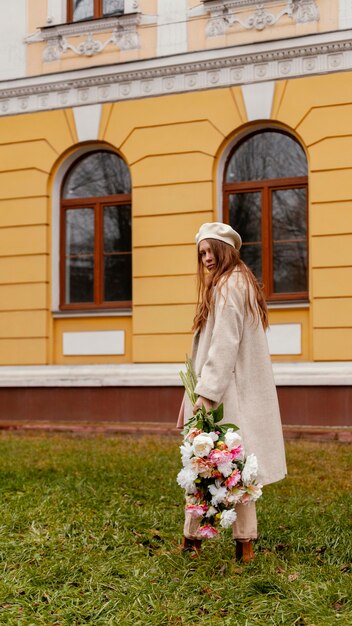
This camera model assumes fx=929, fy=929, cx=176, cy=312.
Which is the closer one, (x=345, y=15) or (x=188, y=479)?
(x=188, y=479)

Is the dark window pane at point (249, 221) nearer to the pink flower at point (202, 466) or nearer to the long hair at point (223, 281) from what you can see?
the long hair at point (223, 281)

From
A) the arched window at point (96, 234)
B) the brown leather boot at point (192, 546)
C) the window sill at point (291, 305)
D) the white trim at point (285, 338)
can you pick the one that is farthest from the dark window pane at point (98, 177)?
the brown leather boot at point (192, 546)

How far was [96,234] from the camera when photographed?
504 inches

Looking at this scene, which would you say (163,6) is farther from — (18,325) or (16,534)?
(16,534)

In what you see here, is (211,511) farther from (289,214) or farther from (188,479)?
(289,214)

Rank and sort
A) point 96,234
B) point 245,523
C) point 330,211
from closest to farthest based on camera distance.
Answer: point 245,523, point 330,211, point 96,234

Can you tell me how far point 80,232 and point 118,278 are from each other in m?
0.89

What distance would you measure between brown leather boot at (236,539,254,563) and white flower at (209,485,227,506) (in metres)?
0.32

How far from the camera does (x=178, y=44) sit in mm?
12148

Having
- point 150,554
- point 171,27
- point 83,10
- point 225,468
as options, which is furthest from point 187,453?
point 83,10

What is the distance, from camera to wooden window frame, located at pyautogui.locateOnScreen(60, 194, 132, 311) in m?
12.6

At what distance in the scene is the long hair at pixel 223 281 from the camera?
504cm

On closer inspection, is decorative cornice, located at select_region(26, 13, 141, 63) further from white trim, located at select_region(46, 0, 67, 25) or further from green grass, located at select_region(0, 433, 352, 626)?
green grass, located at select_region(0, 433, 352, 626)

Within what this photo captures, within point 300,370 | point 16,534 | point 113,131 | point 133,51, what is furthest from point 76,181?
point 16,534
